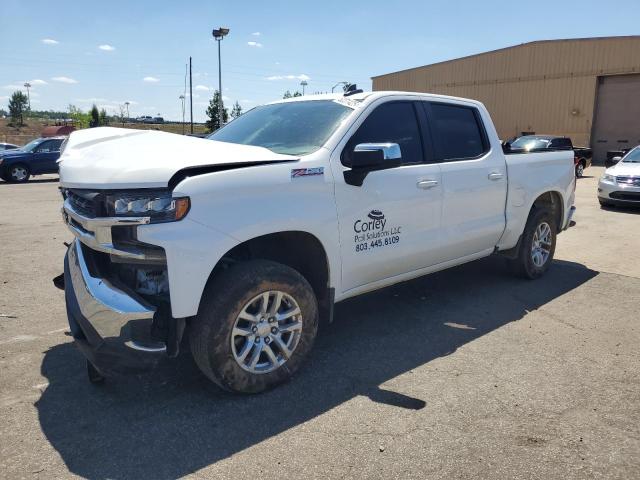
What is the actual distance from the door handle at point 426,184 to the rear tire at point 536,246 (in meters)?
2.00

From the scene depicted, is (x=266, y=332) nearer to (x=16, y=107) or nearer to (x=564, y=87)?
(x=564, y=87)

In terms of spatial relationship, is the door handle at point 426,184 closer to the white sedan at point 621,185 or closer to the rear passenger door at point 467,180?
the rear passenger door at point 467,180

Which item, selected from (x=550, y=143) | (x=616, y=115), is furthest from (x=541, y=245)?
(x=616, y=115)

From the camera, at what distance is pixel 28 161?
19.6 metres

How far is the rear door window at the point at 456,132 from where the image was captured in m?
4.76

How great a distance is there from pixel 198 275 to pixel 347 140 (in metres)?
1.55

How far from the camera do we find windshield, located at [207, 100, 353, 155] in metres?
3.96

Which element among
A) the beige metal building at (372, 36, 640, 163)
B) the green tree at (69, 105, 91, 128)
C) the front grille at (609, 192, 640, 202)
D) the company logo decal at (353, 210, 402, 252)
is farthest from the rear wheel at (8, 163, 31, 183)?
the green tree at (69, 105, 91, 128)

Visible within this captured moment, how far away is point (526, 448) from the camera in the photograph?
2871mm

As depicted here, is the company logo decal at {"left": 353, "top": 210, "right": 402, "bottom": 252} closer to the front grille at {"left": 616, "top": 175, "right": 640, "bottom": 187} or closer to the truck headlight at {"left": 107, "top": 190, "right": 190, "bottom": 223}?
the truck headlight at {"left": 107, "top": 190, "right": 190, "bottom": 223}

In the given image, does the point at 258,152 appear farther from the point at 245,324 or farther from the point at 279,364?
the point at 279,364

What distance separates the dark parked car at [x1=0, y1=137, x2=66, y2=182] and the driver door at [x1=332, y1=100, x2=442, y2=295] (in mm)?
17782

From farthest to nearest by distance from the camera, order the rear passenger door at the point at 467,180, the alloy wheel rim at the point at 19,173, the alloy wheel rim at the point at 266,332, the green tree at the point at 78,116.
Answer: the green tree at the point at 78,116 → the alloy wheel rim at the point at 19,173 → the rear passenger door at the point at 467,180 → the alloy wheel rim at the point at 266,332

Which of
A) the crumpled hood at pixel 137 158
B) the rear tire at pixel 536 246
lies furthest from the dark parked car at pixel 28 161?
the rear tire at pixel 536 246
